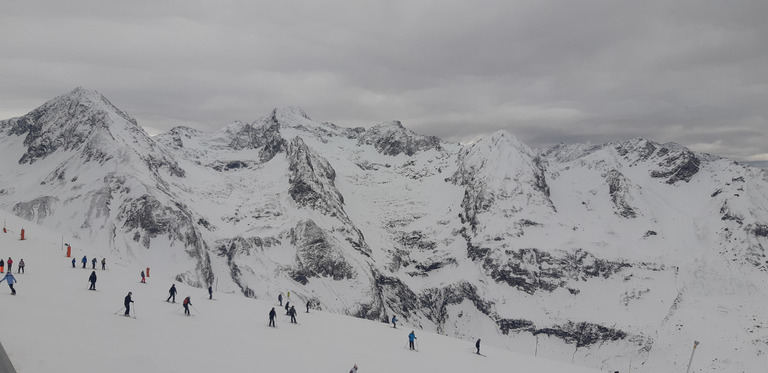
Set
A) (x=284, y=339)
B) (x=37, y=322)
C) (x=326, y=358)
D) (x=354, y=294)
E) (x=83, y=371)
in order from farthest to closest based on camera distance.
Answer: (x=354, y=294) < (x=284, y=339) < (x=326, y=358) < (x=37, y=322) < (x=83, y=371)

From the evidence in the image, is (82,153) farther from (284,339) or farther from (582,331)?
(582,331)

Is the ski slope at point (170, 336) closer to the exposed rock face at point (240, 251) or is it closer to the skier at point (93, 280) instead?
the skier at point (93, 280)

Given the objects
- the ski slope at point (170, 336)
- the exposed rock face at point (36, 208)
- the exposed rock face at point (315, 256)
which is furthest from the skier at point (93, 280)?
the exposed rock face at point (36, 208)

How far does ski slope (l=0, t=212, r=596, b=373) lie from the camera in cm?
2541

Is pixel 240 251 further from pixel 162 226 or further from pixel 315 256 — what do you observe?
pixel 162 226

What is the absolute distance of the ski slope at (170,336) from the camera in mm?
25406

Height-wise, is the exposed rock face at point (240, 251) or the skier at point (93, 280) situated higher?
the skier at point (93, 280)

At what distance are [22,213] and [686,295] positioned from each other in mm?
270438


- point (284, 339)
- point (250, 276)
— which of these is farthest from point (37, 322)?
point (250, 276)

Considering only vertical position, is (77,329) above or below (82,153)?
below

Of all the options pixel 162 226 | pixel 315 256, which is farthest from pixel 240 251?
pixel 162 226

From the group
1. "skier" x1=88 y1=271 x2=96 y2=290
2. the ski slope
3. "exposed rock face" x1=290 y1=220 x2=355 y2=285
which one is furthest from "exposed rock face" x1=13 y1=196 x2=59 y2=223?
"skier" x1=88 y1=271 x2=96 y2=290

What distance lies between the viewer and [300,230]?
198 m

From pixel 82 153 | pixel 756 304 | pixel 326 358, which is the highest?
pixel 82 153
